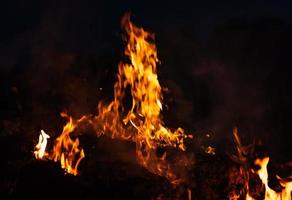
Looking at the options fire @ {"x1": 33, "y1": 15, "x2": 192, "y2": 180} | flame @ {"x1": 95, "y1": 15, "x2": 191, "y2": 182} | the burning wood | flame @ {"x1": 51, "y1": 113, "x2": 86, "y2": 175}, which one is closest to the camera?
the burning wood

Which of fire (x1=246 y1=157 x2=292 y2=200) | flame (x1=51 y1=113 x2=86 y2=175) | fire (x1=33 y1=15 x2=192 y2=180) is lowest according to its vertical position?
fire (x1=246 y1=157 x2=292 y2=200)

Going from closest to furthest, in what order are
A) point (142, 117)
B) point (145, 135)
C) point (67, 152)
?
1. point (67, 152)
2. point (145, 135)
3. point (142, 117)

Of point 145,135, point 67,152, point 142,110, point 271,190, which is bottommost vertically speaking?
point 271,190

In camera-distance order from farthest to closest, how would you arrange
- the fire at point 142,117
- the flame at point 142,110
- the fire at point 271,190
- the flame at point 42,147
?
the flame at point 142,110, the fire at point 142,117, the flame at point 42,147, the fire at point 271,190

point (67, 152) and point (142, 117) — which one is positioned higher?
point (142, 117)

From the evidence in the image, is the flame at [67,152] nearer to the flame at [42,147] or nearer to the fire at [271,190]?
the flame at [42,147]

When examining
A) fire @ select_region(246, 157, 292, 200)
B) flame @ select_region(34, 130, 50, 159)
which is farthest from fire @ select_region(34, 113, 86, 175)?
fire @ select_region(246, 157, 292, 200)

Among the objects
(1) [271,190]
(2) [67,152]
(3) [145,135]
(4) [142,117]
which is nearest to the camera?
(1) [271,190]

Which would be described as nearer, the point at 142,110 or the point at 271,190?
the point at 271,190

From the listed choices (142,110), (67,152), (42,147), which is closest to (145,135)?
(142,110)

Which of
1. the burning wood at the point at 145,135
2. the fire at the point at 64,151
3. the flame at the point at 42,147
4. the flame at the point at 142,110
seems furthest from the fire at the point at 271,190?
the flame at the point at 42,147

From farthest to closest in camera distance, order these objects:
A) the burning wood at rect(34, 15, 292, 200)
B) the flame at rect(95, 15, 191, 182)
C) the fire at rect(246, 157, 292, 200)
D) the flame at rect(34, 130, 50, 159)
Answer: the flame at rect(95, 15, 191, 182) < the flame at rect(34, 130, 50, 159) < the burning wood at rect(34, 15, 292, 200) < the fire at rect(246, 157, 292, 200)

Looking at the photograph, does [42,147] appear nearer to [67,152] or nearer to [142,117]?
[67,152]

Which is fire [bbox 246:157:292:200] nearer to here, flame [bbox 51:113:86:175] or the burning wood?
the burning wood
